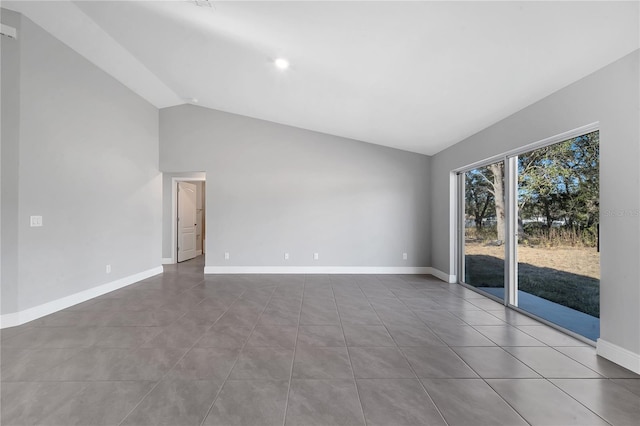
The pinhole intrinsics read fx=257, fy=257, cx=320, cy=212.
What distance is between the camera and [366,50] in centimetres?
252

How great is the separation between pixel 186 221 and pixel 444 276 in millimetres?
6289

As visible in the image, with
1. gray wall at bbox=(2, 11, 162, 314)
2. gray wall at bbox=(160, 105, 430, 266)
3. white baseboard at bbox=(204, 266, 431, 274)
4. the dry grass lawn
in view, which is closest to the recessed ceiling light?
gray wall at bbox=(160, 105, 430, 266)

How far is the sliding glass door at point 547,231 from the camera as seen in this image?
2.65 metres

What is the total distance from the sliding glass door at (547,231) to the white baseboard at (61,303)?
5.83m

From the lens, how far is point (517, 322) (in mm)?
2961

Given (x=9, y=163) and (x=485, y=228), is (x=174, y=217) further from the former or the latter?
(x=485, y=228)

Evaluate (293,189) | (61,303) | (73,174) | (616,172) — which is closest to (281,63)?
(293,189)

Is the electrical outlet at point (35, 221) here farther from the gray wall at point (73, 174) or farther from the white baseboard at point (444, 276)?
the white baseboard at point (444, 276)

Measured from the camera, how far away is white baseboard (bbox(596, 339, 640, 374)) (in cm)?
196

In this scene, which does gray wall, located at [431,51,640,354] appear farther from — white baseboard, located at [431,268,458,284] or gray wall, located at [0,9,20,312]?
gray wall, located at [0,9,20,312]

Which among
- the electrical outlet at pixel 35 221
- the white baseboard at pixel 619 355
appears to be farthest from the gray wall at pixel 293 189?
the white baseboard at pixel 619 355

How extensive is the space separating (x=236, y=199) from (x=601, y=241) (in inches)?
206

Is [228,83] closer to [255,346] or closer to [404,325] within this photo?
[255,346]

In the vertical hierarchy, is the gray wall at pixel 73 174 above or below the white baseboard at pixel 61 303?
above
